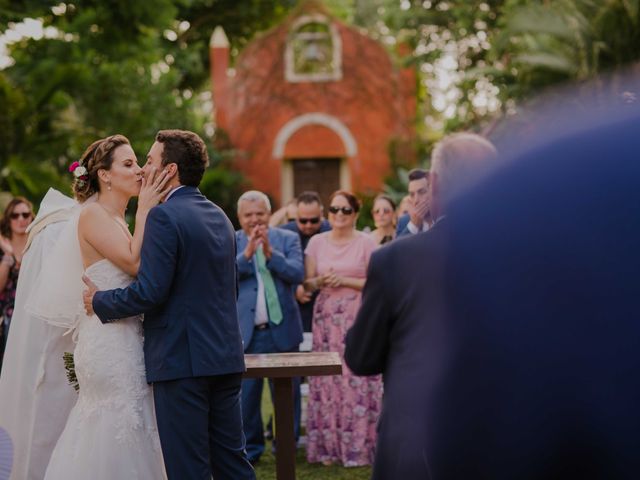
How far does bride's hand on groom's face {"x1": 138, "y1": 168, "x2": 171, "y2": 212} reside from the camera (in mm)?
4430

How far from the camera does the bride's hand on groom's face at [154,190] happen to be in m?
4.43

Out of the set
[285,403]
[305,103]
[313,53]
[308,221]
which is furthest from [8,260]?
[313,53]

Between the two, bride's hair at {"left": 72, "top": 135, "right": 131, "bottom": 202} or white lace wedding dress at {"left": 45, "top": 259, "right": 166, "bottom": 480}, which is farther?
bride's hair at {"left": 72, "top": 135, "right": 131, "bottom": 202}

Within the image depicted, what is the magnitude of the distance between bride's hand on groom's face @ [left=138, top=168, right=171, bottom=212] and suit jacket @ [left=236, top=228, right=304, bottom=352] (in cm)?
250

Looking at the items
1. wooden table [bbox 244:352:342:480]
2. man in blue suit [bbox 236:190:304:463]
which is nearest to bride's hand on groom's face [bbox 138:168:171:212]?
wooden table [bbox 244:352:342:480]

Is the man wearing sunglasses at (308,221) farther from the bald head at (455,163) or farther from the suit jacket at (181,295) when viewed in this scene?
the bald head at (455,163)

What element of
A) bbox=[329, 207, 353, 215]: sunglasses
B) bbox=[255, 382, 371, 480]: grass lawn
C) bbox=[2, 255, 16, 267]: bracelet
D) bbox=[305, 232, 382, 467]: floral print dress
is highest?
bbox=[329, 207, 353, 215]: sunglasses

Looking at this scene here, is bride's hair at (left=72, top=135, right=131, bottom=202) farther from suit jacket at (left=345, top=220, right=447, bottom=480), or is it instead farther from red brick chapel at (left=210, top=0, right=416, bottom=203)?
red brick chapel at (left=210, top=0, right=416, bottom=203)

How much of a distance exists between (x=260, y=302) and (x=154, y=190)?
2.74 metres

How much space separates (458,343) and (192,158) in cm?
224

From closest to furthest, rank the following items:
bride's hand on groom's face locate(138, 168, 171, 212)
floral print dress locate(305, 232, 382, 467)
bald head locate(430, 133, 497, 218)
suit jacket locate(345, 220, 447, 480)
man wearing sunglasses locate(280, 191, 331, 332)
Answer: bald head locate(430, 133, 497, 218) → suit jacket locate(345, 220, 447, 480) → bride's hand on groom's face locate(138, 168, 171, 212) → floral print dress locate(305, 232, 382, 467) → man wearing sunglasses locate(280, 191, 331, 332)

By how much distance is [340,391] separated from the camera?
7.54m

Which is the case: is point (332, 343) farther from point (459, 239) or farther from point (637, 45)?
point (637, 45)

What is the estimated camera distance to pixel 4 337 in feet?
25.3
